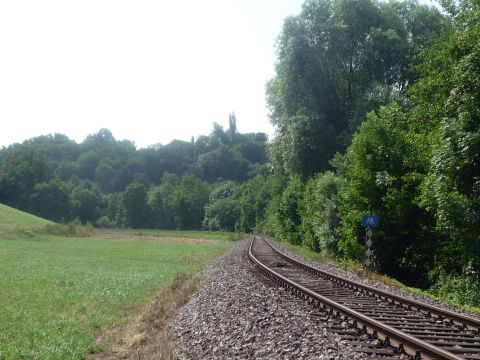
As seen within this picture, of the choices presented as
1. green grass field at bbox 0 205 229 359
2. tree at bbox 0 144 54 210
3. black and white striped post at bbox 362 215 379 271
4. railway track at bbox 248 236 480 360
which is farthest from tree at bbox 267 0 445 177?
tree at bbox 0 144 54 210

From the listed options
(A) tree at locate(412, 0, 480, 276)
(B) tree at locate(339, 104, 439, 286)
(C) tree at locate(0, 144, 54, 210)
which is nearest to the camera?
(A) tree at locate(412, 0, 480, 276)

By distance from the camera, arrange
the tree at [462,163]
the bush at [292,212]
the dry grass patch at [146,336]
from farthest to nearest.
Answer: the bush at [292,212] < the tree at [462,163] < the dry grass patch at [146,336]

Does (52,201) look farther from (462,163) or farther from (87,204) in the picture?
(462,163)

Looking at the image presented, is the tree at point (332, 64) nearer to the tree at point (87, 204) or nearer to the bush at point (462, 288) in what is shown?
the bush at point (462, 288)

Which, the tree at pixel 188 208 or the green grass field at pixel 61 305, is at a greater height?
the tree at pixel 188 208

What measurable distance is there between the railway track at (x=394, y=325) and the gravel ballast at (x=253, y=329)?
0.37 meters

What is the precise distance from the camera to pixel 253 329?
27.0 ft

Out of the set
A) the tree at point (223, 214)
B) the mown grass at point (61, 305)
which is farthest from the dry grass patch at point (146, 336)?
the tree at point (223, 214)

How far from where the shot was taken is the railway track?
21.6ft

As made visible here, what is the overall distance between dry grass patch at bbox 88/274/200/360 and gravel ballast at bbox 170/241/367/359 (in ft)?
0.87

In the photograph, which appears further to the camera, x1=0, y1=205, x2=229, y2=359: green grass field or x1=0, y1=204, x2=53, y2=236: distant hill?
x1=0, y1=204, x2=53, y2=236: distant hill

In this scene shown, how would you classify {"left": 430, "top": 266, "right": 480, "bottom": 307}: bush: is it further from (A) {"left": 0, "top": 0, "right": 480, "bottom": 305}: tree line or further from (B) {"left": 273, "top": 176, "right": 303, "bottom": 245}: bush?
(B) {"left": 273, "top": 176, "right": 303, "bottom": 245}: bush

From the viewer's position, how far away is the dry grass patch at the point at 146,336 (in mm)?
8203

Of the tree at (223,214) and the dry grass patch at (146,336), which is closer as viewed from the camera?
the dry grass patch at (146,336)
